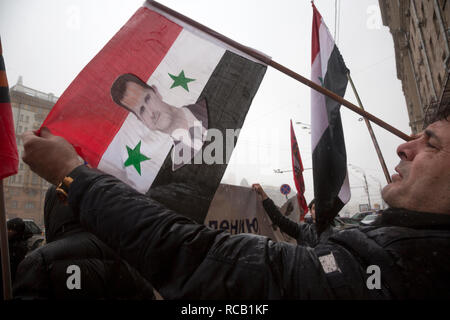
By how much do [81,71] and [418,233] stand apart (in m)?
1.96

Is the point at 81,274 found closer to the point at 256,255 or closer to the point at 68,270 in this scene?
the point at 68,270

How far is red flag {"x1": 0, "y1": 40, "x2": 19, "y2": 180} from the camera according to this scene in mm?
1524

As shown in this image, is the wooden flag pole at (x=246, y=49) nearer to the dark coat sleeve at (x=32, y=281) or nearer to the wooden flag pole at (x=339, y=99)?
the wooden flag pole at (x=339, y=99)

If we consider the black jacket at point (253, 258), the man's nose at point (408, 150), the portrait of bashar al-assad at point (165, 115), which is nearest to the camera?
the black jacket at point (253, 258)

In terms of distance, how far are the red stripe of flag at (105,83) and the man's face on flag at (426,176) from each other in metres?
1.56

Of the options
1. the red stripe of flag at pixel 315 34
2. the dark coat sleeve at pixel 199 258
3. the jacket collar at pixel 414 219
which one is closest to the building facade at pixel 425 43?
the red stripe of flag at pixel 315 34

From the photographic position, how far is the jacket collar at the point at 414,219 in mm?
826

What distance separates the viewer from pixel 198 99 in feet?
6.32

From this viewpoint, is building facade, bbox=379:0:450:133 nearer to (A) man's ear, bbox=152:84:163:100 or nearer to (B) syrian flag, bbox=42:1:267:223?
(B) syrian flag, bbox=42:1:267:223

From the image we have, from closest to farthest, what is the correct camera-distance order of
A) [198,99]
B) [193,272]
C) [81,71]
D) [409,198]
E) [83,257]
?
[193,272], [409,198], [83,257], [81,71], [198,99]

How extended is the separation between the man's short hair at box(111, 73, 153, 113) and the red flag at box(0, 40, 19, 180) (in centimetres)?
62

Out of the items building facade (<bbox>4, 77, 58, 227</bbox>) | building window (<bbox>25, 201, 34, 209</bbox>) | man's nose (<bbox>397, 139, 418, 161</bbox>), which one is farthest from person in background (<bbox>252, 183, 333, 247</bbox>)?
building window (<bbox>25, 201, 34, 209</bbox>)

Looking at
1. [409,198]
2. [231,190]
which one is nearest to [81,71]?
[409,198]
